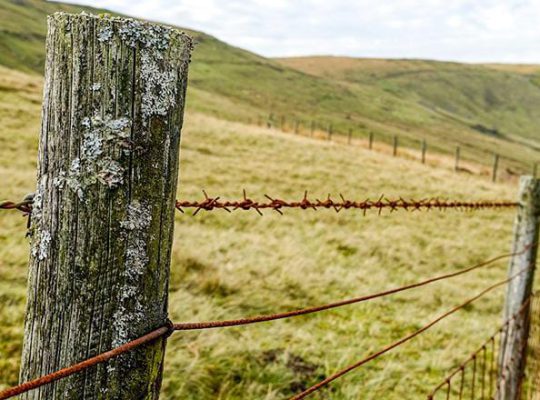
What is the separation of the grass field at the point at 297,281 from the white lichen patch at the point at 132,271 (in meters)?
2.79

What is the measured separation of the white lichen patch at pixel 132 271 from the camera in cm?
107

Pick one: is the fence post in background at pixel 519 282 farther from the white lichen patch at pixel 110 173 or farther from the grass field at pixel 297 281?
the white lichen patch at pixel 110 173

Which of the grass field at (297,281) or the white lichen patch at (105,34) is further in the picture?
the grass field at (297,281)

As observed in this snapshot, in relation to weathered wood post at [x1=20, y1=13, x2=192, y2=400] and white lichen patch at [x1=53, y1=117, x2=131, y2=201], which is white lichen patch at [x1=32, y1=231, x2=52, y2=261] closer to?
weathered wood post at [x1=20, y1=13, x2=192, y2=400]

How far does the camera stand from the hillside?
71.9 metres

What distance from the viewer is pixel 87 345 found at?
1.07m

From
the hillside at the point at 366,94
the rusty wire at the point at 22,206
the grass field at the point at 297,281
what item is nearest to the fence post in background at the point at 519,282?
the grass field at the point at 297,281

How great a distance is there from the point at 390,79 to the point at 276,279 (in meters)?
151

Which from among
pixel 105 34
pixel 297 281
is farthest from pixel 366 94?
pixel 105 34

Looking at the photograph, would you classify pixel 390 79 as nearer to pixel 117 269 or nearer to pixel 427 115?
pixel 427 115

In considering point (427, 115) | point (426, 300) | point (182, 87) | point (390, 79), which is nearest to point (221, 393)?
point (182, 87)

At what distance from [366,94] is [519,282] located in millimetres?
111341

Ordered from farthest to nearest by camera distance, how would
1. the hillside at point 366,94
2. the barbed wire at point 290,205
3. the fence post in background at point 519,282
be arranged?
the hillside at point 366,94
the fence post in background at point 519,282
the barbed wire at point 290,205

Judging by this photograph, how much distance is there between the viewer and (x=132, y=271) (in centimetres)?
108
